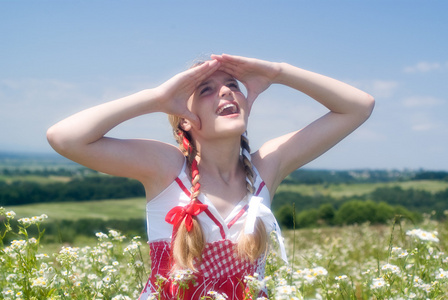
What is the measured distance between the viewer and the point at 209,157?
283cm

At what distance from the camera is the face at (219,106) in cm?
261

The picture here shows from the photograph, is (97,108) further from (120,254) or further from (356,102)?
(356,102)

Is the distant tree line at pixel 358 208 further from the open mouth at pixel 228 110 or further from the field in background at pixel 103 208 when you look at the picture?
the open mouth at pixel 228 110

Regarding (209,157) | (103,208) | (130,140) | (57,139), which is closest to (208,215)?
(209,157)

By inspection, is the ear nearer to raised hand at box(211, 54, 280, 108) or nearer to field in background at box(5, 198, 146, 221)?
raised hand at box(211, 54, 280, 108)

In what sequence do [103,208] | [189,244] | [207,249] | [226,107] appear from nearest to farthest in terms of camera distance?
[189,244], [207,249], [226,107], [103,208]

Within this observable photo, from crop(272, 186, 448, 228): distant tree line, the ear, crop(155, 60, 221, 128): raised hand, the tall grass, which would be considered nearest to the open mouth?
crop(155, 60, 221, 128): raised hand

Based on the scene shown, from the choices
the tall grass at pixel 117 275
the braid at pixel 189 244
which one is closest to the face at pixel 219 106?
the braid at pixel 189 244

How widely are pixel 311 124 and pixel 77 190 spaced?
3145 centimetres

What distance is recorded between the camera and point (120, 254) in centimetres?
305

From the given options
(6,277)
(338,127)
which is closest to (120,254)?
(6,277)

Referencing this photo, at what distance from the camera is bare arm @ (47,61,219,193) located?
8.04ft

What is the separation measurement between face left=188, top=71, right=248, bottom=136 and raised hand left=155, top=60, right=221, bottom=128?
54mm

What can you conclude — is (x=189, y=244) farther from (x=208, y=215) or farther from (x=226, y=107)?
(x=226, y=107)
